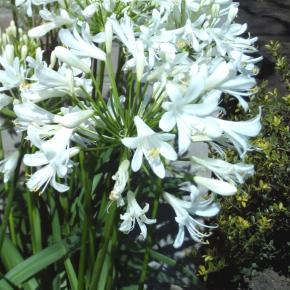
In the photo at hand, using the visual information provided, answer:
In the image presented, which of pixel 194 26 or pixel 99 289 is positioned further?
pixel 99 289

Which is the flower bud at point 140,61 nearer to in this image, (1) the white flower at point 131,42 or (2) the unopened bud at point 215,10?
(1) the white flower at point 131,42

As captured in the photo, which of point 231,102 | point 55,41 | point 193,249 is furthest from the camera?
point 231,102

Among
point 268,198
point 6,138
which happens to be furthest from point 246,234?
point 6,138

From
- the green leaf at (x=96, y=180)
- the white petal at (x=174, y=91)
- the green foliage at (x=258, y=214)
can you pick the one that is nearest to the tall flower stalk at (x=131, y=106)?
the white petal at (x=174, y=91)

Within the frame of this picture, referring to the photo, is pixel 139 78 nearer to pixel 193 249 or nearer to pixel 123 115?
pixel 123 115

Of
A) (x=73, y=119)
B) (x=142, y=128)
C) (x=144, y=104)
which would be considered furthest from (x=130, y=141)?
(x=144, y=104)

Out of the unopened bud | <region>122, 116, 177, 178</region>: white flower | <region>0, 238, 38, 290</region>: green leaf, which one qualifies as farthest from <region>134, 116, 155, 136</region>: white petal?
<region>0, 238, 38, 290</region>: green leaf
